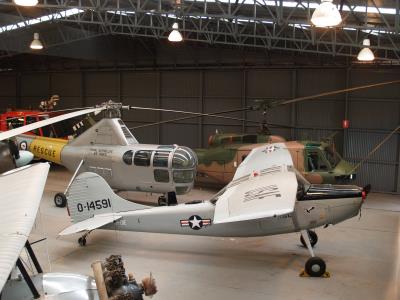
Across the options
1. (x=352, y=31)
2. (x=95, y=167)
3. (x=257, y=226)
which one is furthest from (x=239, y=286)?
(x=352, y=31)

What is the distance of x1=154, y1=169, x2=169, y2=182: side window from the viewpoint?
1063cm

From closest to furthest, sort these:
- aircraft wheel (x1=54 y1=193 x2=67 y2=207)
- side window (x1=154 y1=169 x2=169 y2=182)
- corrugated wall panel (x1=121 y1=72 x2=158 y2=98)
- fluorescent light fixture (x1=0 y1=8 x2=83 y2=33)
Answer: side window (x1=154 y1=169 x2=169 y2=182)
aircraft wheel (x1=54 y1=193 x2=67 y2=207)
fluorescent light fixture (x1=0 y1=8 x2=83 y2=33)
corrugated wall panel (x1=121 y1=72 x2=158 y2=98)

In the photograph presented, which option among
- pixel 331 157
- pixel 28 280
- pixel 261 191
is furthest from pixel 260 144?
pixel 28 280

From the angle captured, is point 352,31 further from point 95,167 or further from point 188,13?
point 95,167

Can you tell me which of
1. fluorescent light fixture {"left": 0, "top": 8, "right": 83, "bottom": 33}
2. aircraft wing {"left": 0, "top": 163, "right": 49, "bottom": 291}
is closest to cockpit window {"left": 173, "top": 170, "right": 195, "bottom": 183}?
aircraft wing {"left": 0, "top": 163, "right": 49, "bottom": 291}

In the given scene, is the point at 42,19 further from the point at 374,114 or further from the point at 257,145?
the point at 374,114

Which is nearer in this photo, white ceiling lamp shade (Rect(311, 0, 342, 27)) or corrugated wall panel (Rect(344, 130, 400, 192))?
white ceiling lamp shade (Rect(311, 0, 342, 27))

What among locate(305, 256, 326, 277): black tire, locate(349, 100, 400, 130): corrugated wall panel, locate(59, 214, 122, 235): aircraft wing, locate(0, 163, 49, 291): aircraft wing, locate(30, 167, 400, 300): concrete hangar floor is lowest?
locate(30, 167, 400, 300): concrete hangar floor

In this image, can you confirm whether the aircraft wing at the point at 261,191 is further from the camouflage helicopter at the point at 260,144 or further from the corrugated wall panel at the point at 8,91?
the corrugated wall panel at the point at 8,91

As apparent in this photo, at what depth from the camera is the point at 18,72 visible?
74.0ft

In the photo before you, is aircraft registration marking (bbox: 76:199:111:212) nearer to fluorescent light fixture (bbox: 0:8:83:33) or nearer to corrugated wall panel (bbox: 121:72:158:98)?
fluorescent light fixture (bbox: 0:8:83:33)

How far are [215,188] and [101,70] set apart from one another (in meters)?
8.57

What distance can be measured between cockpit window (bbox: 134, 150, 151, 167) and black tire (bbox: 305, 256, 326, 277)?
16.0 feet

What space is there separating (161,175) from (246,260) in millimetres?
3482
